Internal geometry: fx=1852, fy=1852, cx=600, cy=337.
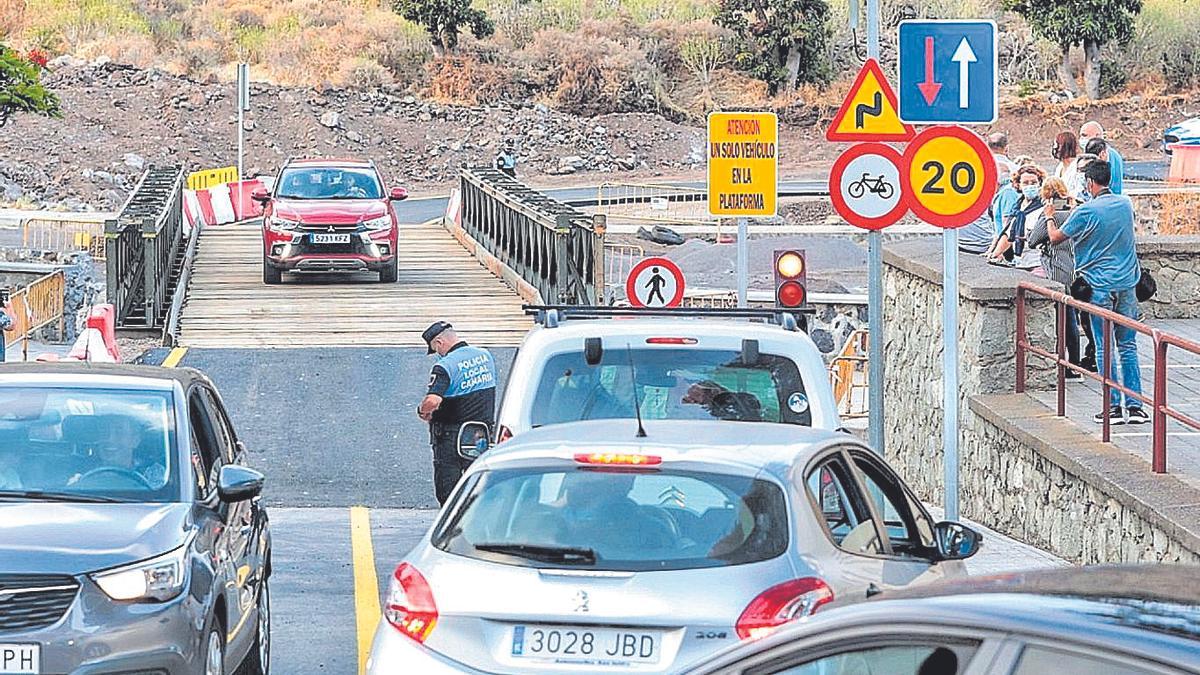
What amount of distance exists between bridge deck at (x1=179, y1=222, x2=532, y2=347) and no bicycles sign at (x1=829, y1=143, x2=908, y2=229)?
934 centimetres

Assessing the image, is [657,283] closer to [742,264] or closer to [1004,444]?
[742,264]

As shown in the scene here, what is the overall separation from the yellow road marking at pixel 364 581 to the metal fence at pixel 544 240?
27.3ft

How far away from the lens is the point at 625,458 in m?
6.13

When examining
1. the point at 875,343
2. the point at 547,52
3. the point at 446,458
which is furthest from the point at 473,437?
the point at 547,52

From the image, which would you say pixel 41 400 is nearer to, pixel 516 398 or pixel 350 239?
pixel 516 398

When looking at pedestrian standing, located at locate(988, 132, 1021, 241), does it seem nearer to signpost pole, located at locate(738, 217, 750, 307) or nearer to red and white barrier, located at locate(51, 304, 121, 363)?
signpost pole, located at locate(738, 217, 750, 307)

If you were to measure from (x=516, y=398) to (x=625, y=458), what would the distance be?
249 centimetres

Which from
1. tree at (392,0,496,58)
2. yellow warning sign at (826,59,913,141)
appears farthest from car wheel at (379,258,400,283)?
tree at (392,0,496,58)

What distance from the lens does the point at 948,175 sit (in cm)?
1059

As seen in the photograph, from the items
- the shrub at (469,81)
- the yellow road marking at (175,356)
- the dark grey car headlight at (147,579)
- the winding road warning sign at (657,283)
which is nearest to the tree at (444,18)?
the shrub at (469,81)

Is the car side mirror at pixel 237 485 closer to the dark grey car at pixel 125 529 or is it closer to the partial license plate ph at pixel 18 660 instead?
the dark grey car at pixel 125 529

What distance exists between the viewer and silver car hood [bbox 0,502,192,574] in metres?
6.55

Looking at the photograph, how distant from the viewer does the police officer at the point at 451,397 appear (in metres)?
12.2

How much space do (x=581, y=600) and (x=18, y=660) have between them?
2020mm
